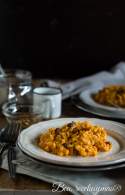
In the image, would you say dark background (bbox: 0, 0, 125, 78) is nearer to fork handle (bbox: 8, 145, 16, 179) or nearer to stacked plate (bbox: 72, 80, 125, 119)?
stacked plate (bbox: 72, 80, 125, 119)

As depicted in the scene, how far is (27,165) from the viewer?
3.32 ft

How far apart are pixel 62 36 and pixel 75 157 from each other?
123cm

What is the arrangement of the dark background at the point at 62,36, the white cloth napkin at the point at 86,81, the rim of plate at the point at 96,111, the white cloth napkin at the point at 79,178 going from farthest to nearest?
the dark background at the point at 62,36
the white cloth napkin at the point at 86,81
the rim of plate at the point at 96,111
the white cloth napkin at the point at 79,178

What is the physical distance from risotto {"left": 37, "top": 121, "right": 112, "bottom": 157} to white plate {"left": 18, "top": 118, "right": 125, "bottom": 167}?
0.02m

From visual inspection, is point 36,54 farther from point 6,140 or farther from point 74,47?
point 6,140

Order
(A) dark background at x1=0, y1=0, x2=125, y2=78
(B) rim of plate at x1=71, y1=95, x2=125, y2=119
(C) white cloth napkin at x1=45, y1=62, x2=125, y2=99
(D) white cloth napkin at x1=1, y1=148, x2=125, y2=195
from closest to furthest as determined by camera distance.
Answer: (D) white cloth napkin at x1=1, y1=148, x2=125, y2=195
(B) rim of plate at x1=71, y1=95, x2=125, y2=119
(C) white cloth napkin at x1=45, y1=62, x2=125, y2=99
(A) dark background at x1=0, y1=0, x2=125, y2=78

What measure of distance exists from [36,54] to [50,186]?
1.30m

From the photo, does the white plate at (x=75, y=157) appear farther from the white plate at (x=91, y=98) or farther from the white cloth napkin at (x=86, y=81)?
the white cloth napkin at (x=86, y=81)

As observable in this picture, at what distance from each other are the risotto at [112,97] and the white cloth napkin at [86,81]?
6.0 inches

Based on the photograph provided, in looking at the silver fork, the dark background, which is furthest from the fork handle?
the dark background

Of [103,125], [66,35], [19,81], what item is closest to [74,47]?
[66,35]

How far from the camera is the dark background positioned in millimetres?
2096

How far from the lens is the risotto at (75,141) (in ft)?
3.31

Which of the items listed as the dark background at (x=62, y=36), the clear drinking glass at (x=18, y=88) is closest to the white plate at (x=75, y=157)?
the clear drinking glass at (x=18, y=88)
